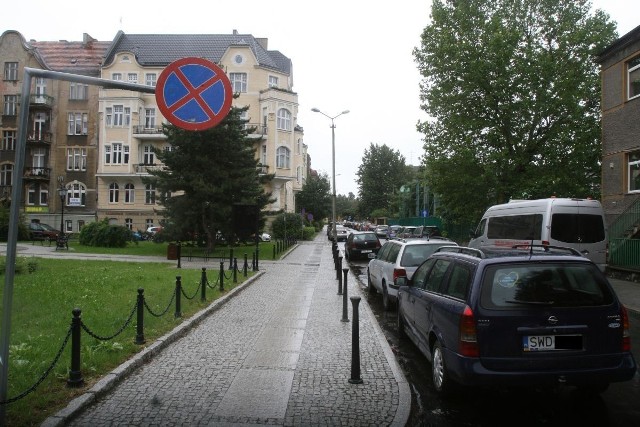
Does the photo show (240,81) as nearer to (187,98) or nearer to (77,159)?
(77,159)

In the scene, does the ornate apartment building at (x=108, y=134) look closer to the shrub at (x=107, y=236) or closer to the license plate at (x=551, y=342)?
the shrub at (x=107, y=236)

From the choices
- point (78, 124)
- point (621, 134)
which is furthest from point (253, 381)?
point (78, 124)

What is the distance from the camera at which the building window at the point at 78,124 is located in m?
50.8

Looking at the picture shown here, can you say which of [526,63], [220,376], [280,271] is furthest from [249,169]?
[220,376]

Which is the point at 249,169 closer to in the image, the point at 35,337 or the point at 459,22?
the point at 459,22

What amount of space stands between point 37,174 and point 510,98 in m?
43.3

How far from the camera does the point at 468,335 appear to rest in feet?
16.1

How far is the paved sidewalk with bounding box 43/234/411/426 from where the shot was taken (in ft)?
16.0

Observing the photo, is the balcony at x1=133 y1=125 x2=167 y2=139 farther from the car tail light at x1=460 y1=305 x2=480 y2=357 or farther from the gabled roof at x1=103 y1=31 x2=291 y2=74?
the car tail light at x1=460 y1=305 x2=480 y2=357

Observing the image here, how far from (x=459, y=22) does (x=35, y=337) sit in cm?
2714

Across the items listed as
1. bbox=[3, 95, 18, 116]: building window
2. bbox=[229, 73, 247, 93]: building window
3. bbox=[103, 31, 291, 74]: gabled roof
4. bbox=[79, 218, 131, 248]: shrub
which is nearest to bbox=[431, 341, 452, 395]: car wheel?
bbox=[79, 218, 131, 248]: shrub

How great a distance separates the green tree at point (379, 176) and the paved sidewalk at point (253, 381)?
8843 centimetres

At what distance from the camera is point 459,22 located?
28.6m

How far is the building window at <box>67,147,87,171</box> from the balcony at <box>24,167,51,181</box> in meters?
2.03
